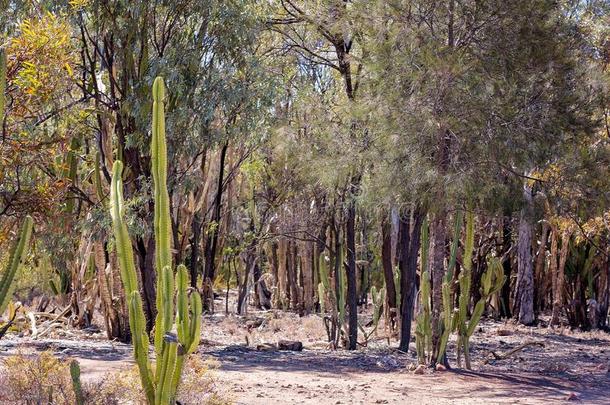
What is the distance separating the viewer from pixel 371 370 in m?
12.5

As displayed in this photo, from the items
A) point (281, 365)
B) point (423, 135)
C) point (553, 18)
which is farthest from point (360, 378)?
point (553, 18)

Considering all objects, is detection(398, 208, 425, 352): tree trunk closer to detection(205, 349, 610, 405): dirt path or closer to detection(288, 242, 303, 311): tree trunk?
detection(205, 349, 610, 405): dirt path

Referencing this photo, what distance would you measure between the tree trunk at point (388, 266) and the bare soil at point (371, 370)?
54 cm

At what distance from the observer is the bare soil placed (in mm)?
10133

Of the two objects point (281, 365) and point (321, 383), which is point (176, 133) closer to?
point (281, 365)

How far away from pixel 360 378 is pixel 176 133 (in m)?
4.76

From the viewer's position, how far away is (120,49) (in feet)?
47.5

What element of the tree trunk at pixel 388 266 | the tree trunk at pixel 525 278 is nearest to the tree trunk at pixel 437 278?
Result: the tree trunk at pixel 388 266

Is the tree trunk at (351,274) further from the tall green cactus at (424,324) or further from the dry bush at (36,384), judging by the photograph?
the dry bush at (36,384)

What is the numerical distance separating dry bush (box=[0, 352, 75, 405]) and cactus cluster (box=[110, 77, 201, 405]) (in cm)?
143

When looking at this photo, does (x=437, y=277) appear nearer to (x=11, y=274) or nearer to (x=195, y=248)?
(x=11, y=274)

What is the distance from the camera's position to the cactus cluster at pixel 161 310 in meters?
6.77

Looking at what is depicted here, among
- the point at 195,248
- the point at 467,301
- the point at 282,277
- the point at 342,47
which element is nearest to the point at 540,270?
the point at 282,277

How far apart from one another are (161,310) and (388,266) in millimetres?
10924
